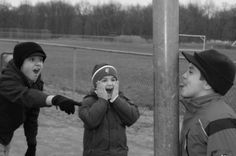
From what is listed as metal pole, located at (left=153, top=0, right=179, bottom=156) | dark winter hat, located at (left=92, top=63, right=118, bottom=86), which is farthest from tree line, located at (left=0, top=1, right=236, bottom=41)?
metal pole, located at (left=153, top=0, right=179, bottom=156)

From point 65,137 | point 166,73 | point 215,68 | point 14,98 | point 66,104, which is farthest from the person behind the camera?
point 65,137

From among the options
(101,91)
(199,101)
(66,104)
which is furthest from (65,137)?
(199,101)

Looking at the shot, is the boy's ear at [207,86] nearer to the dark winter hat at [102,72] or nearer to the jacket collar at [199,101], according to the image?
the jacket collar at [199,101]

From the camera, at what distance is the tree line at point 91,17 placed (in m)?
72.6

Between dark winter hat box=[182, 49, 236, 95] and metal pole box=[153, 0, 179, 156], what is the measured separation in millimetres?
222

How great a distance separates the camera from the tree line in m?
72.6

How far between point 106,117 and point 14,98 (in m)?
0.70

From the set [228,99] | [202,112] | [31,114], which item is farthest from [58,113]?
[202,112]

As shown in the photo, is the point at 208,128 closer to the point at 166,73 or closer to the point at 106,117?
the point at 166,73

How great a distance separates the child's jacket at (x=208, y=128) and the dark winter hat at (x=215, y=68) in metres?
0.10

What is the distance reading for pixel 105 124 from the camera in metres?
3.19

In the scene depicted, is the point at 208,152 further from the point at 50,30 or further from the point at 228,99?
the point at 50,30

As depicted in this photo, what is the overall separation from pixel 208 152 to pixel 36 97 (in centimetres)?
130

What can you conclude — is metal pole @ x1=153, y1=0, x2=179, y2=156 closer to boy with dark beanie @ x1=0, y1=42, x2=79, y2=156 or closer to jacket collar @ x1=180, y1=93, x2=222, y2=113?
jacket collar @ x1=180, y1=93, x2=222, y2=113
